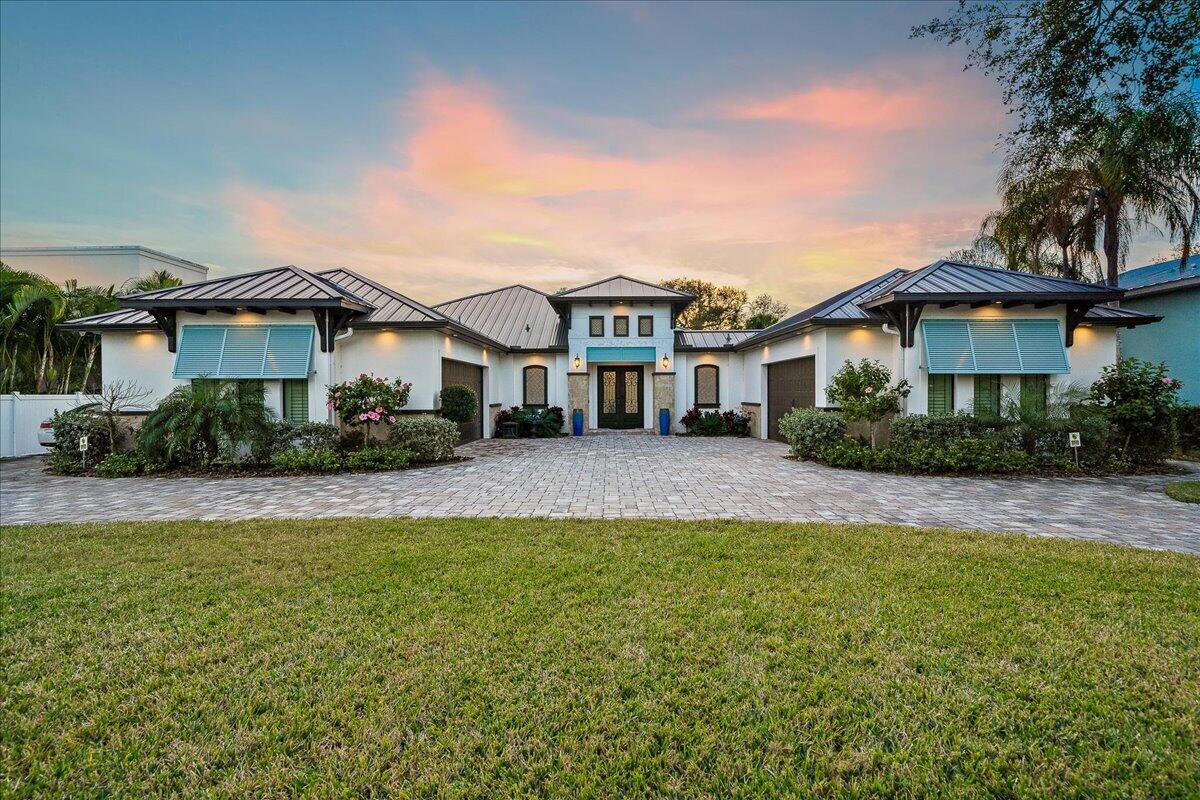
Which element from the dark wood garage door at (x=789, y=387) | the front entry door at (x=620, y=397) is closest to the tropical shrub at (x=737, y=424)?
the dark wood garage door at (x=789, y=387)

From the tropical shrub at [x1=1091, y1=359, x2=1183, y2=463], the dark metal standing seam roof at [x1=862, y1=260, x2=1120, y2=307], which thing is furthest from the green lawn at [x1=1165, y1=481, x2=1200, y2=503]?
the dark metal standing seam roof at [x1=862, y1=260, x2=1120, y2=307]

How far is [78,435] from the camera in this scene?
10656 mm

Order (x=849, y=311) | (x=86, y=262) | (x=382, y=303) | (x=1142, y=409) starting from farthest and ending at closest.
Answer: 1. (x=86, y=262)
2. (x=382, y=303)
3. (x=849, y=311)
4. (x=1142, y=409)

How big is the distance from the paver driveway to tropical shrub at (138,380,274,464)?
2.79ft

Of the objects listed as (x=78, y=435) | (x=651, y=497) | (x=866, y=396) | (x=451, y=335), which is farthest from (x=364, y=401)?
(x=866, y=396)

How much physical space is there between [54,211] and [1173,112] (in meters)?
22.4

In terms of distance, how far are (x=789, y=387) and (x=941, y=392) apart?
4.10m

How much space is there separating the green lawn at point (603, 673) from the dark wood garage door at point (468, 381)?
9561 mm

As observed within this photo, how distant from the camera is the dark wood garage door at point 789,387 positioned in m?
13.9

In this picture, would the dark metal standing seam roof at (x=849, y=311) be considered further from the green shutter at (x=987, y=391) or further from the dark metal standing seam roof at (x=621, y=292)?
the dark metal standing seam roof at (x=621, y=292)

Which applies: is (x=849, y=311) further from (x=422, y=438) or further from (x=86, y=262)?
(x=86, y=262)

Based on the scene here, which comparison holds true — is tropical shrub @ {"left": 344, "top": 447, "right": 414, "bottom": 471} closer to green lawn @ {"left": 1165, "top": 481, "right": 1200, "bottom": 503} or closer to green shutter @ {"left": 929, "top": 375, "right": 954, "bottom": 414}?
green shutter @ {"left": 929, "top": 375, "right": 954, "bottom": 414}

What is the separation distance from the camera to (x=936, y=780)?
6.68ft

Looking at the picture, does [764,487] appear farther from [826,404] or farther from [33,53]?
[33,53]
